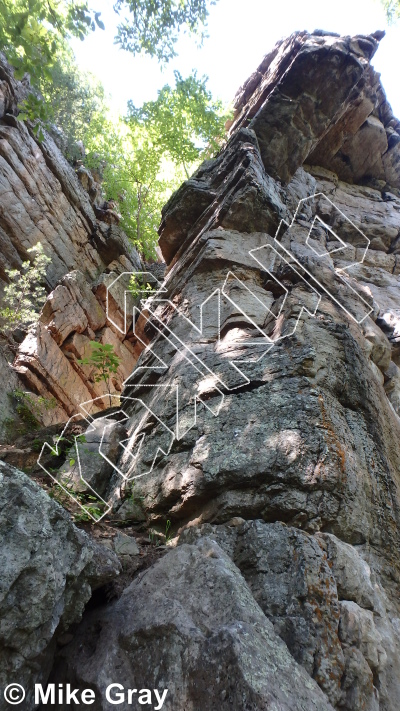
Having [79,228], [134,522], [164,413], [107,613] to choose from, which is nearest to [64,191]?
[79,228]

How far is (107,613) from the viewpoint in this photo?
121 inches

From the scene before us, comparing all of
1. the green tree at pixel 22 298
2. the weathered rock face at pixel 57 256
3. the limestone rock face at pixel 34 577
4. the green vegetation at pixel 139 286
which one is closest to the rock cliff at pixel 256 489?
the limestone rock face at pixel 34 577

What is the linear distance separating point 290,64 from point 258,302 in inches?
352

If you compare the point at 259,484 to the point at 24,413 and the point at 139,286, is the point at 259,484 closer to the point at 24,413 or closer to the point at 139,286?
the point at 24,413

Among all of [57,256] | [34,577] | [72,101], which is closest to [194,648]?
[34,577]

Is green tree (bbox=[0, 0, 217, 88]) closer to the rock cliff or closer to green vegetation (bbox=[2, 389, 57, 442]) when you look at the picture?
the rock cliff

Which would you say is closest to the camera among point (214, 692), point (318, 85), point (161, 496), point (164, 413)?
point (214, 692)


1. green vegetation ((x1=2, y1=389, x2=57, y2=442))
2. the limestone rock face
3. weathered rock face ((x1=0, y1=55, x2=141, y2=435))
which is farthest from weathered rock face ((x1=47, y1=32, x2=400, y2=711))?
weathered rock face ((x1=0, y1=55, x2=141, y2=435))

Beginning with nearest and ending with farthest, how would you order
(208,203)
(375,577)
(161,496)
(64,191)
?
(375,577) → (161,496) → (208,203) → (64,191)

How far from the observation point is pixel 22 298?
429 inches

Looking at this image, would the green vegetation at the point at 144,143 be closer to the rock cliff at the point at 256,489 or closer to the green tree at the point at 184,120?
the green tree at the point at 184,120

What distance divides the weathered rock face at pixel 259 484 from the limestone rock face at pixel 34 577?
314mm

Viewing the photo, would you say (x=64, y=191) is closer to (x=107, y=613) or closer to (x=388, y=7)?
(x=388, y=7)

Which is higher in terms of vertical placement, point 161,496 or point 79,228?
point 79,228
